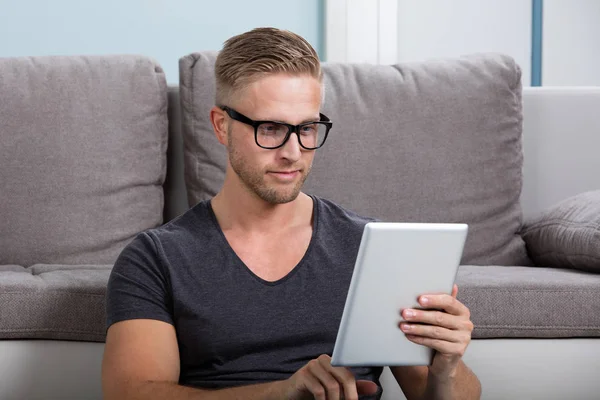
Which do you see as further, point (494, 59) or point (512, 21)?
point (512, 21)

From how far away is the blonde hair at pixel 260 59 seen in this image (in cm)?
152

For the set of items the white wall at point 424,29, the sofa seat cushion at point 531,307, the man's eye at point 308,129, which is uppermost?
the white wall at point 424,29

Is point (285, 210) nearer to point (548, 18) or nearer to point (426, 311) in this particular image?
point (426, 311)

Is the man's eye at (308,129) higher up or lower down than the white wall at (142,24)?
lower down

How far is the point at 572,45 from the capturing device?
3904 millimetres

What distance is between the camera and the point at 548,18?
3.74m

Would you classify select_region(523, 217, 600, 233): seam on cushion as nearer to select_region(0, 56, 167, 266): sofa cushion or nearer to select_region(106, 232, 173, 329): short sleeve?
select_region(0, 56, 167, 266): sofa cushion

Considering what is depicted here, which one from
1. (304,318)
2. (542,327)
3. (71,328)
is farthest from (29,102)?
(542,327)

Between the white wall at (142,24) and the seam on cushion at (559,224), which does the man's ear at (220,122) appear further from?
the white wall at (142,24)

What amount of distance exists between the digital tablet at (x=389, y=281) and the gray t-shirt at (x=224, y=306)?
274 mm

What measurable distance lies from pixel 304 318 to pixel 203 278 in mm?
176

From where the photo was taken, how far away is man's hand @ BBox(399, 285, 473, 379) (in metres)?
1.23

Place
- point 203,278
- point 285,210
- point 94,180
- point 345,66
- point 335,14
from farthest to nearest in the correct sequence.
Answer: point 335,14, point 345,66, point 94,180, point 285,210, point 203,278

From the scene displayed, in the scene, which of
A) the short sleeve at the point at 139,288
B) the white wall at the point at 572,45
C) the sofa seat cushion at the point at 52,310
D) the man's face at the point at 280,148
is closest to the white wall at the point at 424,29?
the white wall at the point at 572,45
